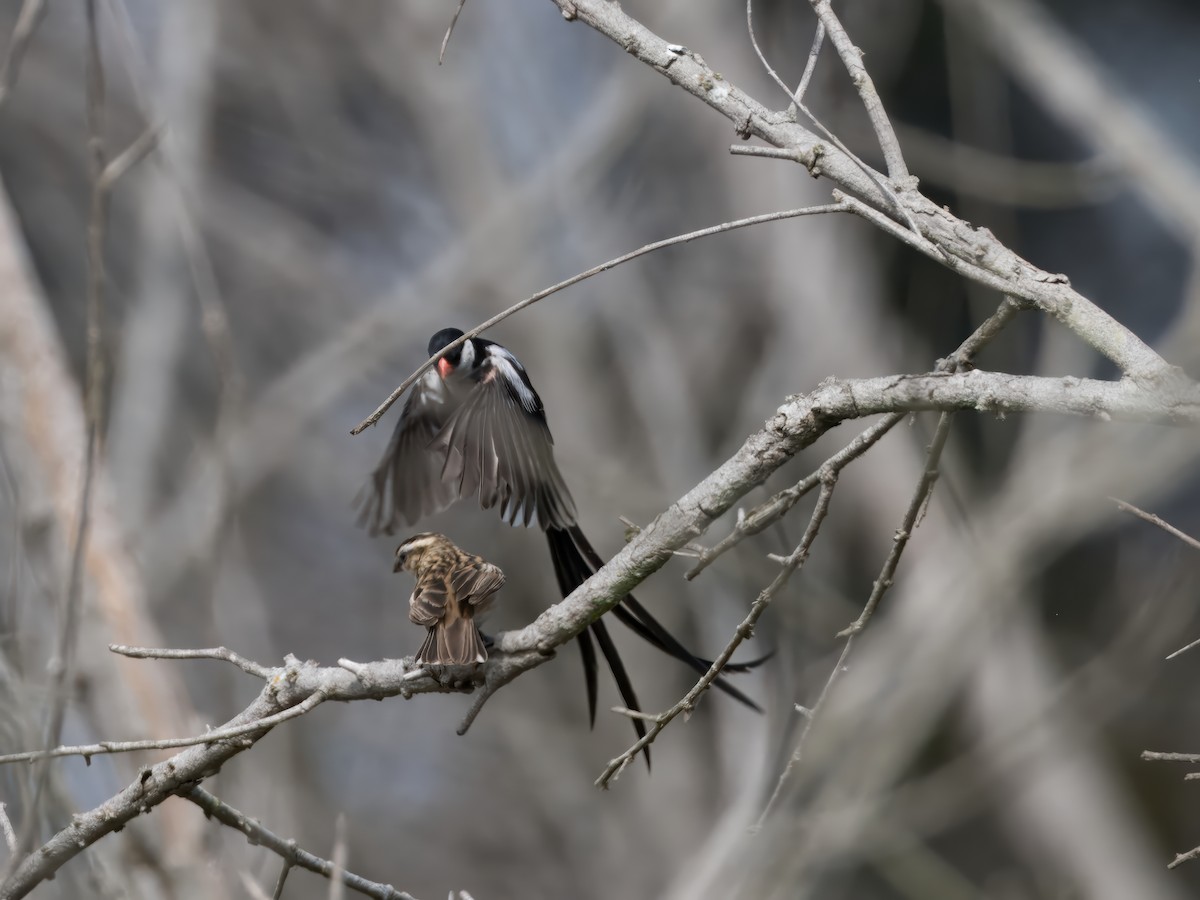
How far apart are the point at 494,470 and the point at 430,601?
1.02 feet

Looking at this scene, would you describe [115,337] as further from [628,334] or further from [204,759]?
[204,759]

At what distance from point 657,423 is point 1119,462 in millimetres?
4407

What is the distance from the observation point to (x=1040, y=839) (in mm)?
6918

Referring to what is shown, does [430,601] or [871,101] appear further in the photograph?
[430,601]

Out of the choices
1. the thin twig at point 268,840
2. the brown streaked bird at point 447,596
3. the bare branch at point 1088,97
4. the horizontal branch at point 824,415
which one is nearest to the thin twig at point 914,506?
the horizontal branch at point 824,415

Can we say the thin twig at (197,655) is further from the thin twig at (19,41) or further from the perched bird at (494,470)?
the thin twig at (19,41)

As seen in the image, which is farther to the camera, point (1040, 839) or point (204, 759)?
point (1040, 839)

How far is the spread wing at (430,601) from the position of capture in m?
2.30

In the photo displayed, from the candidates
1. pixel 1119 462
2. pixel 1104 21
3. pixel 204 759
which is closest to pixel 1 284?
pixel 204 759

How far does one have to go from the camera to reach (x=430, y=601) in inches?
92.9

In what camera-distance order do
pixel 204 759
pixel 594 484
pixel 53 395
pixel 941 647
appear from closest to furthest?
pixel 204 759
pixel 53 395
pixel 941 647
pixel 594 484

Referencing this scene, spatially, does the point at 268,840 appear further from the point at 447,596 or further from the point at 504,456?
the point at 504,456

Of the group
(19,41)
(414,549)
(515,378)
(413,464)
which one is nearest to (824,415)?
(19,41)

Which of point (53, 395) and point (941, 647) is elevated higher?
point (53, 395)
